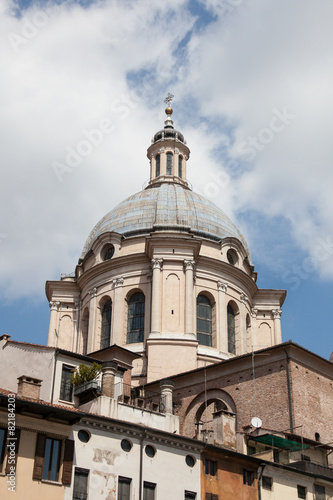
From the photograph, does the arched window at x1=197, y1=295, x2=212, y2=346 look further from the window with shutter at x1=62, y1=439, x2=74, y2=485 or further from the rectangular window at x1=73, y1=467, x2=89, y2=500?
the window with shutter at x1=62, y1=439, x2=74, y2=485

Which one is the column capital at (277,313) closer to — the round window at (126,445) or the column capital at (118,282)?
the column capital at (118,282)

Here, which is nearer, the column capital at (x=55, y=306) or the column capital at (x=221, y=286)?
the column capital at (x=221, y=286)

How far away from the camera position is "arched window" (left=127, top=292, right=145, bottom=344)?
54.3 metres

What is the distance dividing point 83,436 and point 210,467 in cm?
627

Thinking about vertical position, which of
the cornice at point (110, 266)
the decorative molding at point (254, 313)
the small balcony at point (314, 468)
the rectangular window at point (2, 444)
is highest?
the cornice at point (110, 266)

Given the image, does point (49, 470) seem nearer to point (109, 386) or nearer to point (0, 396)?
point (0, 396)

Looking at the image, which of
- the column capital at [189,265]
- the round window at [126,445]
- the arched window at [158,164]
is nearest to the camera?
the round window at [126,445]

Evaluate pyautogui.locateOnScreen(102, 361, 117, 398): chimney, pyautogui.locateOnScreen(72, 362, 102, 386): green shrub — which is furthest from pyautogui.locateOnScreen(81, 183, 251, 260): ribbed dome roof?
pyautogui.locateOnScreen(102, 361, 117, 398): chimney

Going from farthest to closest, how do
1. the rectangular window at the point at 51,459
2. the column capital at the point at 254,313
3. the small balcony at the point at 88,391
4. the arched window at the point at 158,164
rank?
the arched window at the point at 158,164 < the column capital at the point at 254,313 < the small balcony at the point at 88,391 < the rectangular window at the point at 51,459

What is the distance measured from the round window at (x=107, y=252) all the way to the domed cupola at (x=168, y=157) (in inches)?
396

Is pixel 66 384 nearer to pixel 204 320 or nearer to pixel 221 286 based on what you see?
A: pixel 204 320

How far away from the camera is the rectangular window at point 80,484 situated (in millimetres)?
26422

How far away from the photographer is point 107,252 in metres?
58.7

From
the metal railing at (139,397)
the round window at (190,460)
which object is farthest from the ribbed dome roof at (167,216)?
the round window at (190,460)
